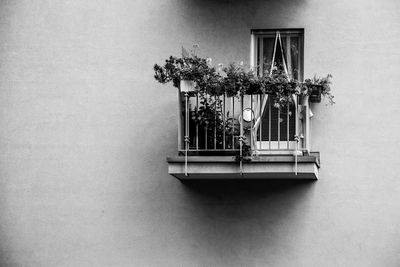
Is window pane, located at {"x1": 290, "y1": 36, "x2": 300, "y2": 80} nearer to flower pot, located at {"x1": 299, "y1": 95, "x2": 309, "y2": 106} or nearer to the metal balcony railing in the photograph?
the metal balcony railing

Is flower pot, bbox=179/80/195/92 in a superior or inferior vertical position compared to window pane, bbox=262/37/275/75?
inferior

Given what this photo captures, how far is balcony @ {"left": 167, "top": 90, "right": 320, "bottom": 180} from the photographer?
559 inches

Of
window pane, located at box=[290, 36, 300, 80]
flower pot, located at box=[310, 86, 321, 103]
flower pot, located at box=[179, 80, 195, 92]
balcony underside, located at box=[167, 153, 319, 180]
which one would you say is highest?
window pane, located at box=[290, 36, 300, 80]

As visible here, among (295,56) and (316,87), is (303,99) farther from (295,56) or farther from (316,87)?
(295,56)

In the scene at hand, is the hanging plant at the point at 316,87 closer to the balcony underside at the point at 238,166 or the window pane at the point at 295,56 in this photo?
the window pane at the point at 295,56

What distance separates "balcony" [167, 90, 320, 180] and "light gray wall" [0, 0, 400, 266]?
22.6 inches

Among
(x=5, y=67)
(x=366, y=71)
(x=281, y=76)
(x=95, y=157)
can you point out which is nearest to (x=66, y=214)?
(x=95, y=157)

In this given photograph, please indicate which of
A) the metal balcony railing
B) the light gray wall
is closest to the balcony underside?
the metal balcony railing

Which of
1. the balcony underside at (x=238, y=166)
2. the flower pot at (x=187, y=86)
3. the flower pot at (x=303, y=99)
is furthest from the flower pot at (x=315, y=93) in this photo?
the flower pot at (x=187, y=86)

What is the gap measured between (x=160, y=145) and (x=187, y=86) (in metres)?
1.42

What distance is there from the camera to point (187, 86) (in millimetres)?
14336

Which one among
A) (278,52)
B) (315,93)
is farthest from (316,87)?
(278,52)

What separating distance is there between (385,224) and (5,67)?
5.81 meters

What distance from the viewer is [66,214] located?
15.4m
